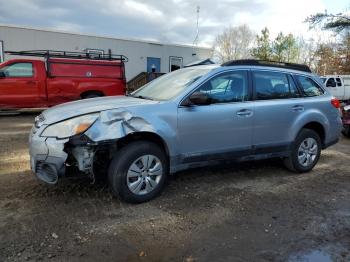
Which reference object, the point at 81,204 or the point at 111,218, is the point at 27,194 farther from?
the point at 111,218

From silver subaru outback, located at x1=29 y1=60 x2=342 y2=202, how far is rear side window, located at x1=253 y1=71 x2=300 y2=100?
0.6 inches

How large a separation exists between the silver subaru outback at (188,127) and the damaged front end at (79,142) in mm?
11

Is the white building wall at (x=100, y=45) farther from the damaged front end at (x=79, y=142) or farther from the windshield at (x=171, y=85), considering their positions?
the damaged front end at (x=79, y=142)

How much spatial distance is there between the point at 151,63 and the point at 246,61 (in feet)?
59.0

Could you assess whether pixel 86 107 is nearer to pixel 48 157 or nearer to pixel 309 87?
pixel 48 157

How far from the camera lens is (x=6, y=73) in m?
11.8

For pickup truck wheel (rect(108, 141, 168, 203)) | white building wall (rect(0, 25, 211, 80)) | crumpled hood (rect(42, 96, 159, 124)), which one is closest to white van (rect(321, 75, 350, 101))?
white building wall (rect(0, 25, 211, 80))

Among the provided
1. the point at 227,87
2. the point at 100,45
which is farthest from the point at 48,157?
the point at 100,45

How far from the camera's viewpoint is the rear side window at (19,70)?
465 inches

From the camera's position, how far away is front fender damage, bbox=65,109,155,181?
4.10 m

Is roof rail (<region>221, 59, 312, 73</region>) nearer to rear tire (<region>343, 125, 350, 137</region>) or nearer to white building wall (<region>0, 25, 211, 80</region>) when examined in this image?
rear tire (<region>343, 125, 350, 137</region>)

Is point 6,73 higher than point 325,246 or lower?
higher

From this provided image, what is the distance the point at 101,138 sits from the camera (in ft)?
13.5

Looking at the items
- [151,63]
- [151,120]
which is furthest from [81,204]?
[151,63]
